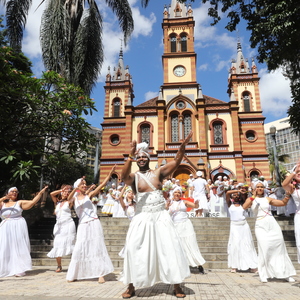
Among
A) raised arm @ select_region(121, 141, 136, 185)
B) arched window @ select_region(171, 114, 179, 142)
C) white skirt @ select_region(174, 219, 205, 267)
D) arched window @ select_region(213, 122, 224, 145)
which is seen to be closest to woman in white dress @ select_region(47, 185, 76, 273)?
white skirt @ select_region(174, 219, 205, 267)

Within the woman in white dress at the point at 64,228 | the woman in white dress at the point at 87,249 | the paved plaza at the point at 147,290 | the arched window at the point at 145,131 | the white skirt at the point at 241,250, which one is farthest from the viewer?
the arched window at the point at 145,131

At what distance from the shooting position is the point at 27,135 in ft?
26.7

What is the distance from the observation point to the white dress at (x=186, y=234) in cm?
569

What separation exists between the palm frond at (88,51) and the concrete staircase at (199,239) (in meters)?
6.59

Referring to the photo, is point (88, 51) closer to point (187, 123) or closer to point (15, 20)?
point (15, 20)

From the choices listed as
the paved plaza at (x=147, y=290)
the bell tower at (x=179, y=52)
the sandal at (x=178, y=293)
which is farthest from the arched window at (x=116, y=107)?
the sandal at (x=178, y=293)

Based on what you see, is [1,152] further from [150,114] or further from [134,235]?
[150,114]

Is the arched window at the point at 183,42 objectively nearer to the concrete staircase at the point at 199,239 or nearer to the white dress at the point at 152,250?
the concrete staircase at the point at 199,239

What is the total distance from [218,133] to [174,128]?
172 inches

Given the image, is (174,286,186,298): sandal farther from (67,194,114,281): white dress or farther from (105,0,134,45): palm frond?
(105,0,134,45): palm frond

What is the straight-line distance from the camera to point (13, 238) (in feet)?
18.8

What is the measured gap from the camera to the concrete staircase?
698cm

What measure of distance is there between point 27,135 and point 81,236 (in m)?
4.59

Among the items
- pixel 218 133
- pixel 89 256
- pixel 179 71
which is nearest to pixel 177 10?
pixel 179 71
